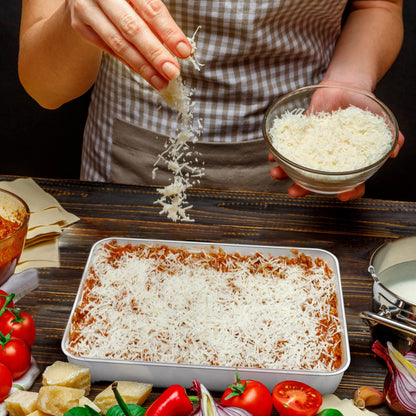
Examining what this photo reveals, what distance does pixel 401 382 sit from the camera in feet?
3.53

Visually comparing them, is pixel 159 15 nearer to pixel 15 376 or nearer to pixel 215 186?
pixel 15 376

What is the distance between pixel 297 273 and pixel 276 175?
0.29 meters

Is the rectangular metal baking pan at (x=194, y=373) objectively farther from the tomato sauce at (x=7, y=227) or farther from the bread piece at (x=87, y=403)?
the tomato sauce at (x=7, y=227)

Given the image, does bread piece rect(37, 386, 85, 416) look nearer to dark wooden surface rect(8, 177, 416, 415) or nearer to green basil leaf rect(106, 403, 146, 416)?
green basil leaf rect(106, 403, 146, 416)

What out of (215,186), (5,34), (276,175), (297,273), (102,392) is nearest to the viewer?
(102,392)

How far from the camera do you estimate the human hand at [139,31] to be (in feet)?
3.29

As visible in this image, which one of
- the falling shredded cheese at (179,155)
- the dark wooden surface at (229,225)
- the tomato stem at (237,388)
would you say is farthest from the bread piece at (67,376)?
the falling shredded cheese at (179,155)

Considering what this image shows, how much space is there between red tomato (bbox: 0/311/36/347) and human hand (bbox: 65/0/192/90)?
0.59m

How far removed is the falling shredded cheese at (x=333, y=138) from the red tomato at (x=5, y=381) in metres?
0.78

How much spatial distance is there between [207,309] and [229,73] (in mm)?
758

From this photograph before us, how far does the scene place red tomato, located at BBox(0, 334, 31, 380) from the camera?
112 cm

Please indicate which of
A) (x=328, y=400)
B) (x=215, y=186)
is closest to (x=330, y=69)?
(x=215, y=186)

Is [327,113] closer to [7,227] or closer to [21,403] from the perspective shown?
[7,227]

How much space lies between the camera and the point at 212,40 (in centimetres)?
161
